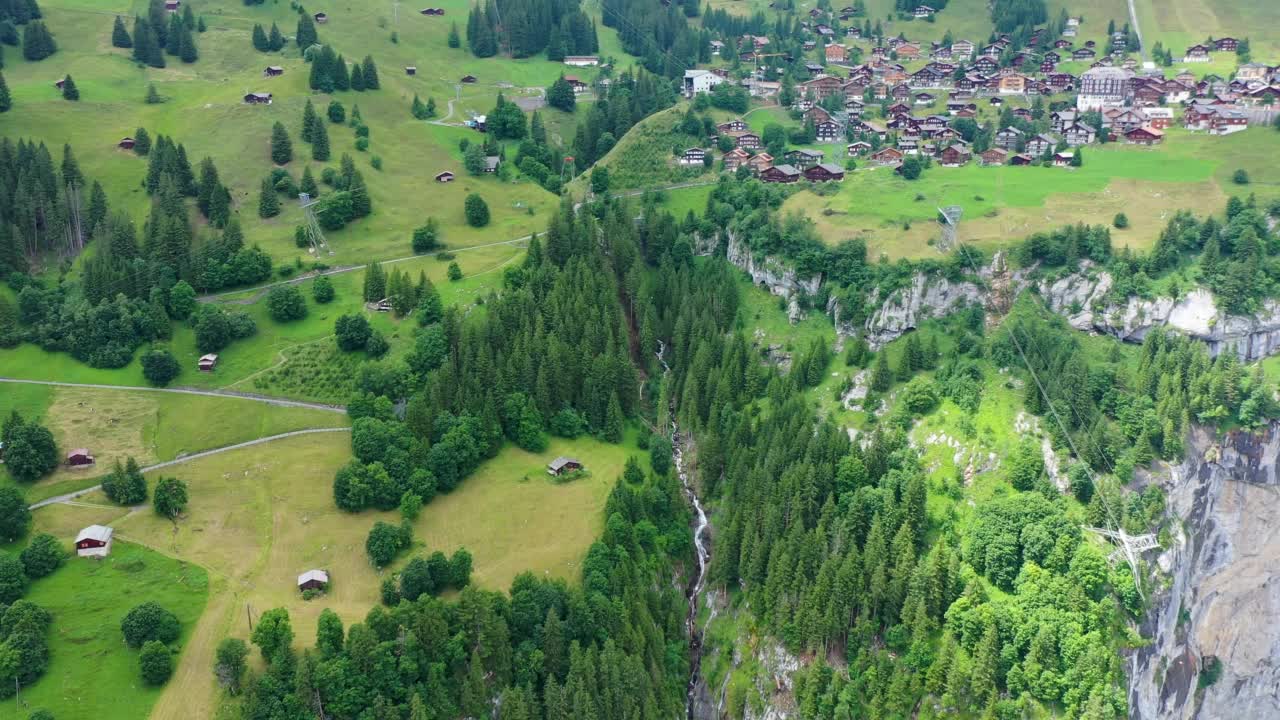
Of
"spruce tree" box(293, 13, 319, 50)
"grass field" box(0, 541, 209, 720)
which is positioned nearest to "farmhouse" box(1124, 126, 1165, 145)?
"spruce tree" box(293, 13, 319, 50)

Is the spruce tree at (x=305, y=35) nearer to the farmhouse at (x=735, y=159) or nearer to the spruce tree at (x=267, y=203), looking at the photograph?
the spruce tree at (x=267, y=203)

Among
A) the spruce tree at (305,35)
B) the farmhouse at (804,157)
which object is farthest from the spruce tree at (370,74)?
the farmhouse at (804,157)

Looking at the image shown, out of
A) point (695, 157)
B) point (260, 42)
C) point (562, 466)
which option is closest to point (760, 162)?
point (695, 157)

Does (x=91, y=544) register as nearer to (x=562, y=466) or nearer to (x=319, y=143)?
(x=562, y=466)

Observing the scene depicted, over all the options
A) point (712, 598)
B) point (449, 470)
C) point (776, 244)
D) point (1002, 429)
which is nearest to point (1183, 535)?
point (1002, 429)

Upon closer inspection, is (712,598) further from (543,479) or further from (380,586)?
(380,586)
